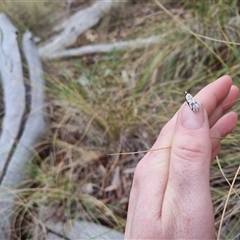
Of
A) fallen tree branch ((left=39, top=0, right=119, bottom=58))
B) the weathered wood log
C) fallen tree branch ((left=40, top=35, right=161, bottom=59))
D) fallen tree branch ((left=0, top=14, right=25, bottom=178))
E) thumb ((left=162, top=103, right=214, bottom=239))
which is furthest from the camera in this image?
fallen tree branch ((left=39, top=0, right=119, bottom=58))

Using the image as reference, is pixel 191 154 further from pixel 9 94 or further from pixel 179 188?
pixel 9 94

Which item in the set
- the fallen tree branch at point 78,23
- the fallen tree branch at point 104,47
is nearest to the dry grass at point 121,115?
the fallen tree branch at point 104,47

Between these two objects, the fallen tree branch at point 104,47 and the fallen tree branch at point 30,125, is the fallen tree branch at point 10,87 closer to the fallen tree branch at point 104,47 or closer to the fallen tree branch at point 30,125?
the fallen tree branch at point 30,125

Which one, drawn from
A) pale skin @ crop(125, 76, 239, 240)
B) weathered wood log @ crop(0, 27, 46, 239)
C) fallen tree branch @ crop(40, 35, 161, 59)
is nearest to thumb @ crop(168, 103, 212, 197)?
pale skin @ crop(125, 76, 239, 240)

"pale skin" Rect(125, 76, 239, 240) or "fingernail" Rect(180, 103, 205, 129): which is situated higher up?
"fingernail" Rect(180, 103, 205, 129)

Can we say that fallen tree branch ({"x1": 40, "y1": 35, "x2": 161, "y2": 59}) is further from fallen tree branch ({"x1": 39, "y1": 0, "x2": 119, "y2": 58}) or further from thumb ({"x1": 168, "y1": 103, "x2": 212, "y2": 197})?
thumb ({"x1": 168, "y1": 103, "x2": 212, "y2": 197})

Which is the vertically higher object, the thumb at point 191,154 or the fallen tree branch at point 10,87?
the fallen tree branch at point 10,87
